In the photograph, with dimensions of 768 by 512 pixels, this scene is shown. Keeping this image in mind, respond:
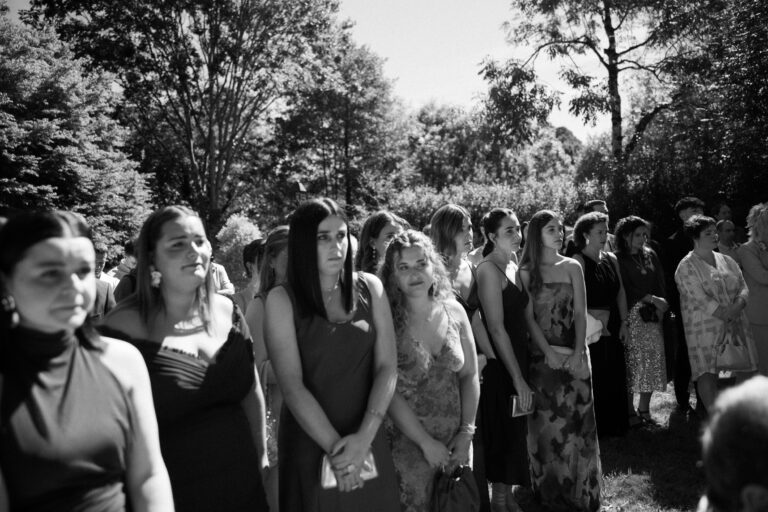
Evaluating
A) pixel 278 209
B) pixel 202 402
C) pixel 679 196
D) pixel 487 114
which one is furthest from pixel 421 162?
pixel 202 402

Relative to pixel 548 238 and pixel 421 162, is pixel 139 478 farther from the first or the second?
pixel 421 162

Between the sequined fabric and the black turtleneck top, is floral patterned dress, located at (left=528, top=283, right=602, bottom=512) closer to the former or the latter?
the sequined fabric

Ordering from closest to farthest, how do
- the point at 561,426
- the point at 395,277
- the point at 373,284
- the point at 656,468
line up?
the point at 373,284
the point at 395,277
the point at 561,426
the point at 656,468

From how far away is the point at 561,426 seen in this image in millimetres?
5039

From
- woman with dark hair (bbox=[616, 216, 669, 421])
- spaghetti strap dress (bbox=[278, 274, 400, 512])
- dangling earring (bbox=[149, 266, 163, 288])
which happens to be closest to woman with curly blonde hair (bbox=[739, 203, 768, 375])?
woman with dark hair (bbox=[616, 216, 669, 421])

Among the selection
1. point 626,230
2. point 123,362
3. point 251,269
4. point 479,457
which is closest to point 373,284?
point 123,362

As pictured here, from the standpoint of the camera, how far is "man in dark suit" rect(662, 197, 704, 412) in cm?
762

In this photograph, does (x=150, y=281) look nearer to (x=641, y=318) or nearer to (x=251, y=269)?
(x=251, y=269)

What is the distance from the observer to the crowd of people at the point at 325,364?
2027 mm

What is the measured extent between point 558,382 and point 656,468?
5.22ft

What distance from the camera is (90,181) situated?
2072cm

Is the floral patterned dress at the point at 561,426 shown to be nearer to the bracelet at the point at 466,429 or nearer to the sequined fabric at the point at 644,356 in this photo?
the bracelet at the point at 466,429

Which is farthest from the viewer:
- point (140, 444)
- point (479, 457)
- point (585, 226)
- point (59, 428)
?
point (585, 226)

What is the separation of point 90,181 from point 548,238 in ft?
62.1
